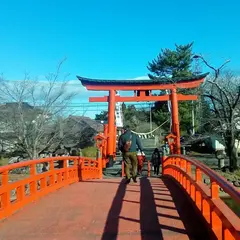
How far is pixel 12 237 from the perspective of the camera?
5039 millimetres

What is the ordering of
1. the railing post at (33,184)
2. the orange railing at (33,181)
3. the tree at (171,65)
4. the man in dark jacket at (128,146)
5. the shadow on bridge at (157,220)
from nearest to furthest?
the shadow on bridge at (157,220), the orange railing at (33,181), the railing post at (33,184), the man in dark jacket at (128,146), the tree at (171,65)

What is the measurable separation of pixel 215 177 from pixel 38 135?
20.3 meters

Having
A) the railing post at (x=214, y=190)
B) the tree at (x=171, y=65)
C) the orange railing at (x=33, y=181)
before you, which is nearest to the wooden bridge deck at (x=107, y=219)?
the orange railing at (x=33, y=181)

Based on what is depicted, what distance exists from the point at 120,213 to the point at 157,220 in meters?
0.83

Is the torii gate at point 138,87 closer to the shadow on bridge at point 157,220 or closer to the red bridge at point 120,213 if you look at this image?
the red bridge at point 120,213

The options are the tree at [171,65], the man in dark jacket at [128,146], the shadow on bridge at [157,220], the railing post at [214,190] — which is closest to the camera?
the railing post at [214,190]

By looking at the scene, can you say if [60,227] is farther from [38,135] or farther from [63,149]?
[63,149]

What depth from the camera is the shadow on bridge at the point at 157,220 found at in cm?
500

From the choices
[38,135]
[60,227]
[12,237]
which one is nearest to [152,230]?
[60,227]

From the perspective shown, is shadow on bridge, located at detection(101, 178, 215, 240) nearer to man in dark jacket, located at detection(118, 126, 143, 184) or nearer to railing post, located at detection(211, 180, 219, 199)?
railing post, located at detection(211, 180, 219, 199)

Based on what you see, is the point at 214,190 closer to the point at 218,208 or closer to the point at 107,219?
the point at 218,208

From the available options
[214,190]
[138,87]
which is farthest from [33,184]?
[138,87]

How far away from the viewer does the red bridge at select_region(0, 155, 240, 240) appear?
184 inches

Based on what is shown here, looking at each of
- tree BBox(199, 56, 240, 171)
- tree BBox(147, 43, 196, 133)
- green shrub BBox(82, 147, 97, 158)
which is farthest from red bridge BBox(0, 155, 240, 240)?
tree BBox(147, 43, 196, 133)
